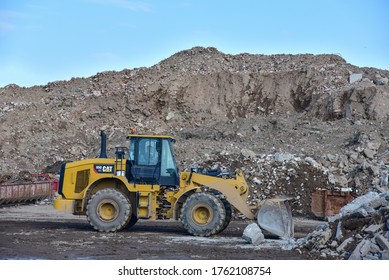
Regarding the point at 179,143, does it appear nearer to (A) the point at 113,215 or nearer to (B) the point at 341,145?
(B) the point at 341,145

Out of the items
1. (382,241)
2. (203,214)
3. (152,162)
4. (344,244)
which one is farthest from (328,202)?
(382,241)

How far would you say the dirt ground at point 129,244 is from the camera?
1269 centimetres

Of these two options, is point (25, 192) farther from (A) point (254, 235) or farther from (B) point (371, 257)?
(B) point (371, 257)

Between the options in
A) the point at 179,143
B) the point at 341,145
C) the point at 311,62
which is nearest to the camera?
the point at 341,145

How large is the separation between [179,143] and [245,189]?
16.4 meters

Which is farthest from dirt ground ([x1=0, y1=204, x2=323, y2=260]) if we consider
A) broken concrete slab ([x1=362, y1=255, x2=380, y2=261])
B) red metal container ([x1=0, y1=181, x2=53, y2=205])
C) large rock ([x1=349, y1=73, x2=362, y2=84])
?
large rock ([x1=349, y1=73, x2=362, y2=84])

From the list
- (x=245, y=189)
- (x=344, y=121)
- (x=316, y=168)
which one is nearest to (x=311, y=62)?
(x=344, y=121)

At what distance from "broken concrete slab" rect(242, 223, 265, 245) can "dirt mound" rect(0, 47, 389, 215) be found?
1344 cm

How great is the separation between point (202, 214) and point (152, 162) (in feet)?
5.20

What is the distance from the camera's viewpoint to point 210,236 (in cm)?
1545

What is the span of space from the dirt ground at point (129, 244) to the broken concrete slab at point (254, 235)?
124 mm

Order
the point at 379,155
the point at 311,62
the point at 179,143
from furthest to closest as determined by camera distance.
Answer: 1. the point at 311,62
2. the point at 179,143
3. the point at 379,155

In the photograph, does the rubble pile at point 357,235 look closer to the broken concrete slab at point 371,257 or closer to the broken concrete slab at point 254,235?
the broken concrete slab at point 371,257

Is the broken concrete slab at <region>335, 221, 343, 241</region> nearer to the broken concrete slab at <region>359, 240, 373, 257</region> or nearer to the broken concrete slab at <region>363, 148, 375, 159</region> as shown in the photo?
the broken concrete slab at <region>359, 240, 373, 257</region>
